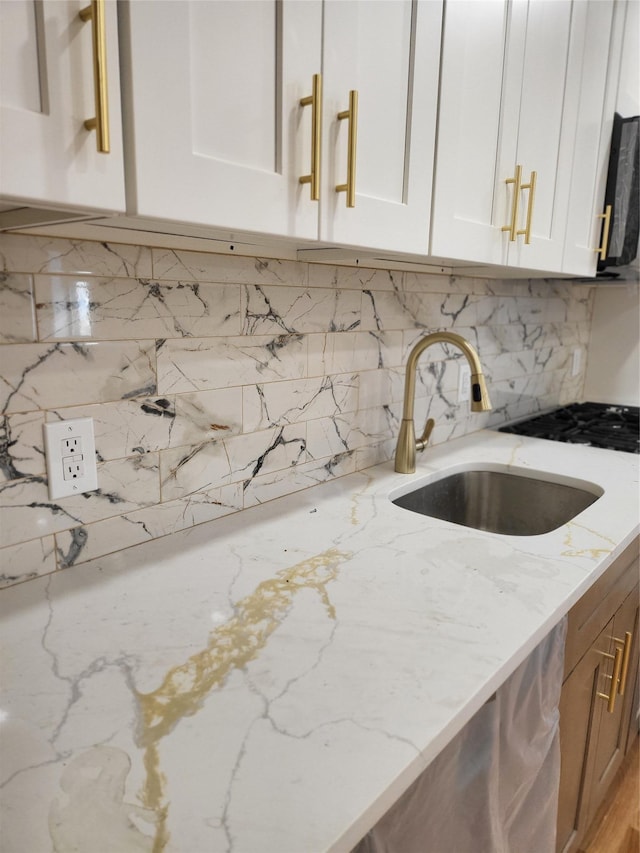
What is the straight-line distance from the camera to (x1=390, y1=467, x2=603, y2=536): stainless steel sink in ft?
4.88

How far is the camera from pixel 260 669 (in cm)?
72

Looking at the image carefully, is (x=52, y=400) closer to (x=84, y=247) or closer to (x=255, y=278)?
(x=84, y=247)

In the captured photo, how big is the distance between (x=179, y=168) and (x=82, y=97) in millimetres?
114

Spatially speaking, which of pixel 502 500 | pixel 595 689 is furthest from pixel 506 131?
pixel 595 689

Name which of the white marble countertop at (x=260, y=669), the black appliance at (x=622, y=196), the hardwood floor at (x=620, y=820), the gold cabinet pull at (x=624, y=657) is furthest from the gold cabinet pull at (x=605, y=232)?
the hardwood floor at (x=620, y=820)

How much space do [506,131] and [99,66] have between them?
911 millimetres

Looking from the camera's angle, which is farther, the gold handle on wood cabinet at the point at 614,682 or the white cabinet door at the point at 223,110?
the gold handle on wood cabinet at the point at 614,682

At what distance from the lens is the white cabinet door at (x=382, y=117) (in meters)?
0.83

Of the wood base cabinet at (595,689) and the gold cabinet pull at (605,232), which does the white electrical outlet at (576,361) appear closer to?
the gold cabinet pull at (605,232)

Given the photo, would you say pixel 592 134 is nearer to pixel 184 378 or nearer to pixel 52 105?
pixel 184 378

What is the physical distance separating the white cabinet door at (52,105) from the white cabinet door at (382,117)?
0.33 m

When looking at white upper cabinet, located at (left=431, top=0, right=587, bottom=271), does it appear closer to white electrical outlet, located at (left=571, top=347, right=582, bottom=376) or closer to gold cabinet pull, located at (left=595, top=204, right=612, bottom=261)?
gold cabinet pull, located at (left=595, top=204, right=612, bottom=261)

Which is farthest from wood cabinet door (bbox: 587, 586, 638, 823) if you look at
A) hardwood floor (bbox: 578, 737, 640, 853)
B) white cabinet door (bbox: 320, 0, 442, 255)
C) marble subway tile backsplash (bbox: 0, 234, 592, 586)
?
white cabinet door (bbox: 320, 0, 442, 255)

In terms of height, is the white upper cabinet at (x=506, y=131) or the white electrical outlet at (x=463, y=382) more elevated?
the white upper cabinet at (x=506, y=131)
